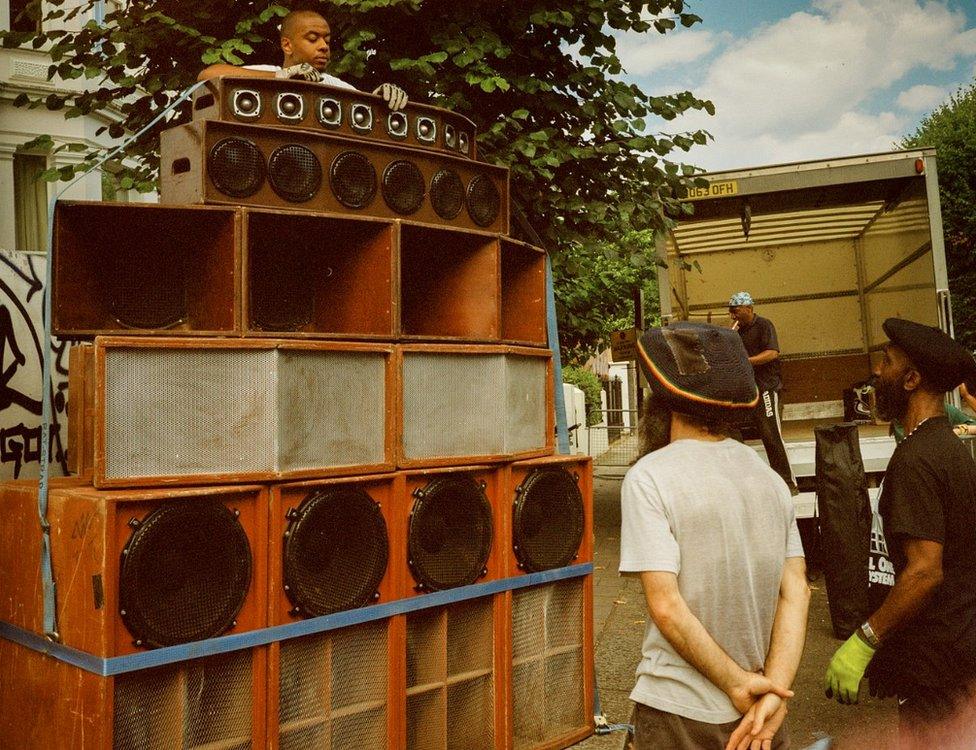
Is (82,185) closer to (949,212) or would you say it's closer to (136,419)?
(136,419)

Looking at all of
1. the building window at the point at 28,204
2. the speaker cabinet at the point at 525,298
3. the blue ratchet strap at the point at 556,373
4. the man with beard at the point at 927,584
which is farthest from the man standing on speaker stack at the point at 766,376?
the building window at the point at 28,204

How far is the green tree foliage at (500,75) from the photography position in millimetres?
5273

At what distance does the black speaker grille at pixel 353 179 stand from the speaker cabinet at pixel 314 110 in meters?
0.10

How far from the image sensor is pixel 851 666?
2627 millimetres

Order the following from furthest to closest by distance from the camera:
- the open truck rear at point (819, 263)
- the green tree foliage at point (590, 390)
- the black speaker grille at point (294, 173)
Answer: the green tree foliage at point (590, 390) < the open truck rear at point (819, 263) < the black speaker grille at point (294, 173)

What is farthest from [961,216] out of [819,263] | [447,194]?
[447,194]

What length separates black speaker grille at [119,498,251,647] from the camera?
266cm

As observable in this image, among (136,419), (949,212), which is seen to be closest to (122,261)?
(136,419)

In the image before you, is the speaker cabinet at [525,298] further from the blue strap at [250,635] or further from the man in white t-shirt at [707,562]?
the man in white t-shirt at [707,562]

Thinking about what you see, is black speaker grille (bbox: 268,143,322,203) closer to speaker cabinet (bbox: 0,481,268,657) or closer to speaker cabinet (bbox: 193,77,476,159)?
speaker cabinet (bbox: 193,77,476,159)

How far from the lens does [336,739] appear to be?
3189 millimetres

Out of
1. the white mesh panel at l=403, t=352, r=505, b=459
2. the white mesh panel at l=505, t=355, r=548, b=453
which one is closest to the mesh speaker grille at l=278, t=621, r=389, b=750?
the white mesh panel at l=403, t=352, r=505, b=459

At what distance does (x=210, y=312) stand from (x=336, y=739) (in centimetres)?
160

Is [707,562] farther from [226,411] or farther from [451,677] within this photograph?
[451,677]
